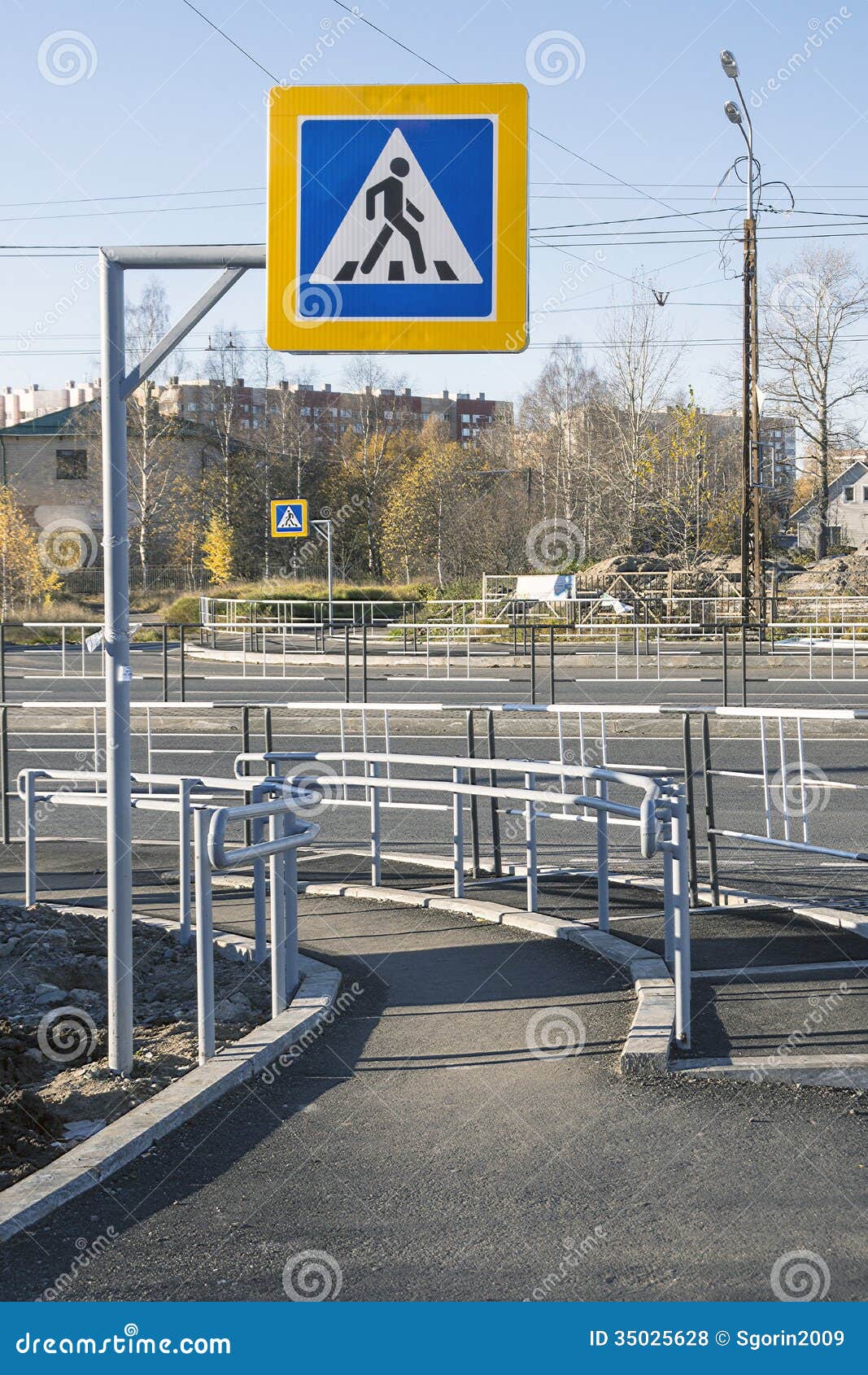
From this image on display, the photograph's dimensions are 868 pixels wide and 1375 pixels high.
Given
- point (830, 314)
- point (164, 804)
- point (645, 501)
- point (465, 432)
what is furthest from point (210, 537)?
point (465, 432)

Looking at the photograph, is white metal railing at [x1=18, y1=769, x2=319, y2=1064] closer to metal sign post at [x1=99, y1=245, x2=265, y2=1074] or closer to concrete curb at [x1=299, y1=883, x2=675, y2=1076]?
metal sign post at [x1=99, y1=245, x2=265, y2=1074]

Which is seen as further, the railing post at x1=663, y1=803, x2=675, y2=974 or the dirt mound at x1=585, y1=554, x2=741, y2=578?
the dirt mound at x1=585, y1=554, x2=741, y2=578

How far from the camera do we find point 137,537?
66750mm

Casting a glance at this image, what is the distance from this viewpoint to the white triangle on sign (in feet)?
18.2

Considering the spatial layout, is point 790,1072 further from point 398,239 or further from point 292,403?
point 292,403

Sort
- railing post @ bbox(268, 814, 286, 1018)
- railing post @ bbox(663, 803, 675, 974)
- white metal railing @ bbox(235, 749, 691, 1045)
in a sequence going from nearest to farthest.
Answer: white metal railing @ bbox(235, 749, 691, 1045)
railing post @ bbox(663, 803, 675, 974)
railing post @ bbox(268, 814, 286, 1018)

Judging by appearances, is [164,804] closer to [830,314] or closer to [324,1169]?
[324,1169]

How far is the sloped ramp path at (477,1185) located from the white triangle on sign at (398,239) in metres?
3.12

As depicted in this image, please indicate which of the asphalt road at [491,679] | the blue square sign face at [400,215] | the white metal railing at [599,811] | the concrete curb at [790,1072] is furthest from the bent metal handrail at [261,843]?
the asphalt road at [491,679]

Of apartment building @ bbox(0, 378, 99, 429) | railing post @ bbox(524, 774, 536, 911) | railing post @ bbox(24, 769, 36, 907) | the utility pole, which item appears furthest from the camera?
apartment building @ bbox(0, 378, 99, 429)

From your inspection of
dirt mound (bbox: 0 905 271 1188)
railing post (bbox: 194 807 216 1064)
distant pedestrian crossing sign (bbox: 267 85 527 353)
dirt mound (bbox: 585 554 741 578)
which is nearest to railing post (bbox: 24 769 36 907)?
dirt mound (bbox: 0 905 271 1188)

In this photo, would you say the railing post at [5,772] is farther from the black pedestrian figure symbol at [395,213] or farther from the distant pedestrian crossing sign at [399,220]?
the black pedestrian figure symbol at [395,213]

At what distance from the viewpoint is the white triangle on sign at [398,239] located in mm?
5551

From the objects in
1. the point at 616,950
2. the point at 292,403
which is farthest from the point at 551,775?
the point at 292,403
